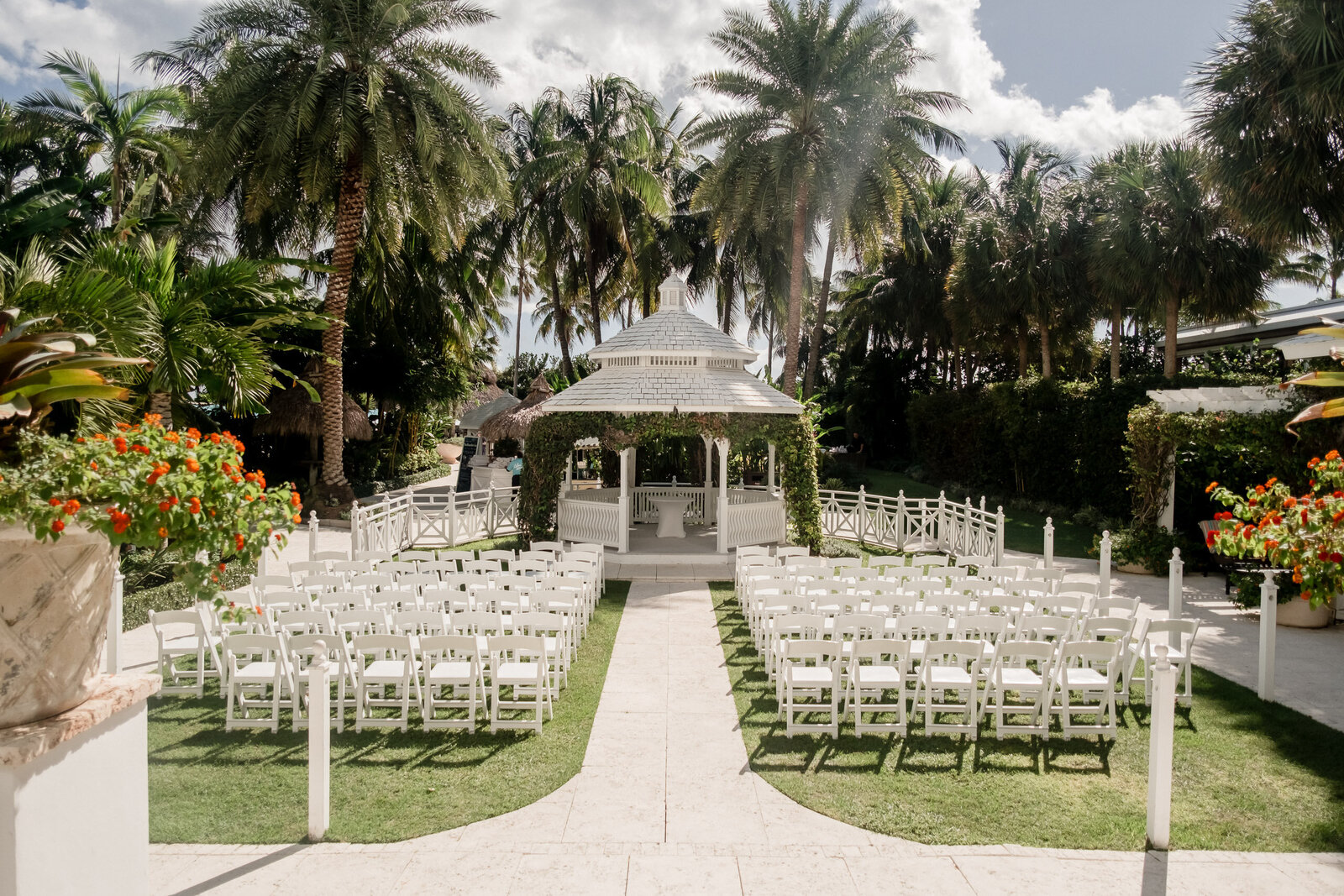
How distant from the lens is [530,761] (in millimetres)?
6875

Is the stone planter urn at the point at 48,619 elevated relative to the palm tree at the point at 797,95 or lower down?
lower down

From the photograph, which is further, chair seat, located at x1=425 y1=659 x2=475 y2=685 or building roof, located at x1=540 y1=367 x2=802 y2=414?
building roof, located at x1=540 y1=367 x2=802 y2=414

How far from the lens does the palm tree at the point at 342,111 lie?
60.4 feet

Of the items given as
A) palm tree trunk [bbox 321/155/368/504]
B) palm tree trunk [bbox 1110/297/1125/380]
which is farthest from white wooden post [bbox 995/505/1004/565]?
palm tree trunk [bbox 321/155/368/504]

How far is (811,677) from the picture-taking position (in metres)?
7.64

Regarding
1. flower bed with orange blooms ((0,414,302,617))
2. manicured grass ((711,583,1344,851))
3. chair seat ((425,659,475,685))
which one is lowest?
manicured grass ((711,583,1344,851))

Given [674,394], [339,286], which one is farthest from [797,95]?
[339,286]

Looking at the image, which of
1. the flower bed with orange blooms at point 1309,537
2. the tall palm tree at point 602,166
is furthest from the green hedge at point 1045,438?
the flower bed with orange blooms at point 1309,537

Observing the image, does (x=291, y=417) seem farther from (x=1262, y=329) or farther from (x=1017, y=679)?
(x=1262, y=329)

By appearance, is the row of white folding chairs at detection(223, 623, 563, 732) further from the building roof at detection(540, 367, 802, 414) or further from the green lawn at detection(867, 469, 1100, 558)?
the green lawn at detection(867, 469, 1100, 558)

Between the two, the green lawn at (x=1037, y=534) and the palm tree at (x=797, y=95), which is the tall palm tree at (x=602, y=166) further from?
the green lawn at (x=1037, y=534)

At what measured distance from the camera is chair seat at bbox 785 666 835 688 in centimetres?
755

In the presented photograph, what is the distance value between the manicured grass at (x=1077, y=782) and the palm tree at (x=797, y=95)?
18.0 m

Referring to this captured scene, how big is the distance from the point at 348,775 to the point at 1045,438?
24.8 m
